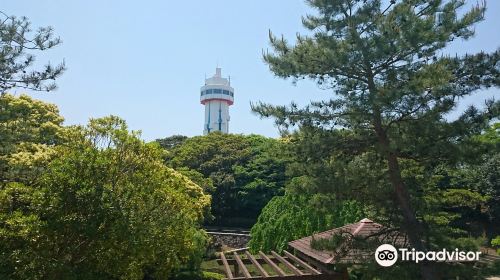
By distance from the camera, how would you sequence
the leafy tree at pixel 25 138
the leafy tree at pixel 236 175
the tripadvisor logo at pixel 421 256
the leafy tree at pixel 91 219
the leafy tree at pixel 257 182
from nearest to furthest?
the leafy tree at pixel 91 219 → the tripadvisor logo at pixel 421 256 → the leafy tree at pixel 25 138 → the leafy tree at pixel 257 182 → the leafy tree at pixel 236 175

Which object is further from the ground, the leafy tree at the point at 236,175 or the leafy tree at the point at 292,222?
the leafy tree at the point at 236,175

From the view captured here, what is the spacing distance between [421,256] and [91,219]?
557 centimetres

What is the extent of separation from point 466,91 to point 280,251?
10.3 meters

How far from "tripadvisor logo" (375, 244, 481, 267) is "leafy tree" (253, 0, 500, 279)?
0.14m

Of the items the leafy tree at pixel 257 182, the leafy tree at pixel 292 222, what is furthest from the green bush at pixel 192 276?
the leafy tree at pixel 257 182

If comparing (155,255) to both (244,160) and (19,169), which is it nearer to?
(19,169)

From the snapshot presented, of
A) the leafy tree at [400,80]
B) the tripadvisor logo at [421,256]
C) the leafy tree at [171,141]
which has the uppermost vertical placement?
the leafy tree at [171,141]

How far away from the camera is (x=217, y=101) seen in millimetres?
72250

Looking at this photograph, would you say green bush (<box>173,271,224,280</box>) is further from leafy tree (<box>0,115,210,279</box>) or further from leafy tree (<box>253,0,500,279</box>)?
leafy tree (<box>253,0,500,279</box>)

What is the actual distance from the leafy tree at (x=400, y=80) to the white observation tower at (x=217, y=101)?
6333cm

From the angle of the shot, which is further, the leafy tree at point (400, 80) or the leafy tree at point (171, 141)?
the leafy tree at point (171, 141)

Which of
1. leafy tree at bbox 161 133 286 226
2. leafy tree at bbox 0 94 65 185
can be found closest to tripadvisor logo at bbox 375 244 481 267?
leafy tree at bbox 0 94 65 185

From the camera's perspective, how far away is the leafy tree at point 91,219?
6.41 metres

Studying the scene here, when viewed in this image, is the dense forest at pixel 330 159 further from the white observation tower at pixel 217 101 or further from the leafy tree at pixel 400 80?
the white observation tower at pixel 217 101
